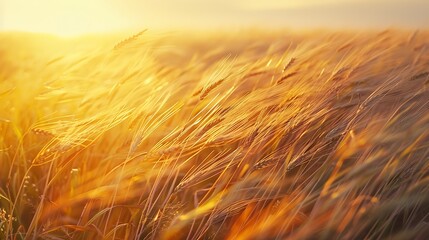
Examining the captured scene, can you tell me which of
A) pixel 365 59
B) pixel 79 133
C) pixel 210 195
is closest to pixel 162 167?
pixel 210 195

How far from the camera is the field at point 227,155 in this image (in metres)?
1.25

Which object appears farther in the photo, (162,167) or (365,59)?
(365,59)

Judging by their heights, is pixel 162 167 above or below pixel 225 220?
above

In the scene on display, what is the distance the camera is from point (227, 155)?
4.72ft

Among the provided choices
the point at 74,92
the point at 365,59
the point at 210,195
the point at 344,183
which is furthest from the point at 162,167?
the point at 365,59

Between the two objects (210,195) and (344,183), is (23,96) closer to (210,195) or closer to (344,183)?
(210,195)

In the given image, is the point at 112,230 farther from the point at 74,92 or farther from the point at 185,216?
the point at 74,92

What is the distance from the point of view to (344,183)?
1.25 m

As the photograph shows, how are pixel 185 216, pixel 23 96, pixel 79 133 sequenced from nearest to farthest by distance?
pixel 185 216 < pixel 79 133 < pixel 23 96

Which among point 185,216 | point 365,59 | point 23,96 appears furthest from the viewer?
point 23,96

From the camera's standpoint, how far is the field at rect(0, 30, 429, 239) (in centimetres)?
125

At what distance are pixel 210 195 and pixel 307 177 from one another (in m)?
0.23

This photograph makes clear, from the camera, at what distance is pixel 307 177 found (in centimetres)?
140

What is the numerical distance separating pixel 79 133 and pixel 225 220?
42 cm
